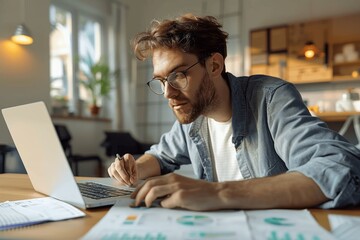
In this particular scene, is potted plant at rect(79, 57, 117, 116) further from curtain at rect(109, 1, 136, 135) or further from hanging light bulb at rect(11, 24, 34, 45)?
hanging light bulb at rect(11, 24, 34, 45)

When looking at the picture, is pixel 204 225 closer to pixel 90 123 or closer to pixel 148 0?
pixel 90 123

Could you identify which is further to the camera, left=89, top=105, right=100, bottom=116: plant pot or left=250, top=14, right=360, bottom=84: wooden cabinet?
left=89, top=105, right=100, bottom=116: plant pot

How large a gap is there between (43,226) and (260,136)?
0.68m

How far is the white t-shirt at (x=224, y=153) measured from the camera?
1.23 metres

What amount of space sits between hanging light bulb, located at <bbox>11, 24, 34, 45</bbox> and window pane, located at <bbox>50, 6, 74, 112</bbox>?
3.59 feet

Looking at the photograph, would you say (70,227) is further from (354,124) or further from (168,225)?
(354,124)

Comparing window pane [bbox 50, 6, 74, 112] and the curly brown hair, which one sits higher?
window pane [bbox 50, 6, 74, 112]

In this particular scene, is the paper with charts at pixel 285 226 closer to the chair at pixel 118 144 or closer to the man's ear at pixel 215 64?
the man's ear at pixel 215 64

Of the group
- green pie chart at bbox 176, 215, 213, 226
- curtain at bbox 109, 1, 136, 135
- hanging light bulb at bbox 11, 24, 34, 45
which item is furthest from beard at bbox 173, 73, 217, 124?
curtain at bbox 109, 1, 136, 135

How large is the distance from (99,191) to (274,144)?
1.62 ft

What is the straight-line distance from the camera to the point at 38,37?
3770mm

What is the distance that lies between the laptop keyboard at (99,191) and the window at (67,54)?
3683 millimetres

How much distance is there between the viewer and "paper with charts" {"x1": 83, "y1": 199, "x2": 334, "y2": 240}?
49 centimetres

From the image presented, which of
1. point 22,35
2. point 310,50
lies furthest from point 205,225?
point 310,50
